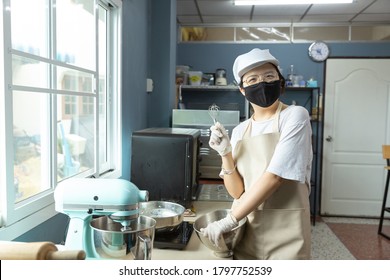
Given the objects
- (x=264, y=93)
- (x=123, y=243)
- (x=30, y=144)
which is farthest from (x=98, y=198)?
(x=264, y=93)

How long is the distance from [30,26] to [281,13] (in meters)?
3.25

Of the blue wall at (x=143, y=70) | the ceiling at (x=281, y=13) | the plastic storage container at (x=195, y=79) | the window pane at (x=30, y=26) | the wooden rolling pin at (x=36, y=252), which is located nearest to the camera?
the wooden rolling pin at (x=36, y=252)

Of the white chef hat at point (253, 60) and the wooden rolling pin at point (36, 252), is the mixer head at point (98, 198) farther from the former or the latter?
the white chef hat at point (253, 60)

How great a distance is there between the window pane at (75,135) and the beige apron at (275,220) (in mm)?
889

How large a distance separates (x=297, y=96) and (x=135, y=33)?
101 inches

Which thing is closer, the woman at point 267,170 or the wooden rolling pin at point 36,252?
the wooden rolling pin at point 36,252

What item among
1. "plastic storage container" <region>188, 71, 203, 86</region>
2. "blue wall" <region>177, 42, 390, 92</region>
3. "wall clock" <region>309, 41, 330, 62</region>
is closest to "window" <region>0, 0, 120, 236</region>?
"plastic storage container" <region>188, 71, 203, 86</region>

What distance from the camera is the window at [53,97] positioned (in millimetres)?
1101

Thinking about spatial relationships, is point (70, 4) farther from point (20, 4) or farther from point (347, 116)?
point (347, 116)

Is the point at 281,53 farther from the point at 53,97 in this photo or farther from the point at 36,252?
the point at 36,252

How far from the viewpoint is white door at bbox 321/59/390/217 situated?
4176mm

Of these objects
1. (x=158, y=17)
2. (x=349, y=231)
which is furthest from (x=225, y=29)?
(x=349, y=231)

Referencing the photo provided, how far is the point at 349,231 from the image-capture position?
378cm

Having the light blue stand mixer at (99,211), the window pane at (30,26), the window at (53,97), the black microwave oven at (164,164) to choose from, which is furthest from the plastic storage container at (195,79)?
the light blue stand mixer at (99,211)
